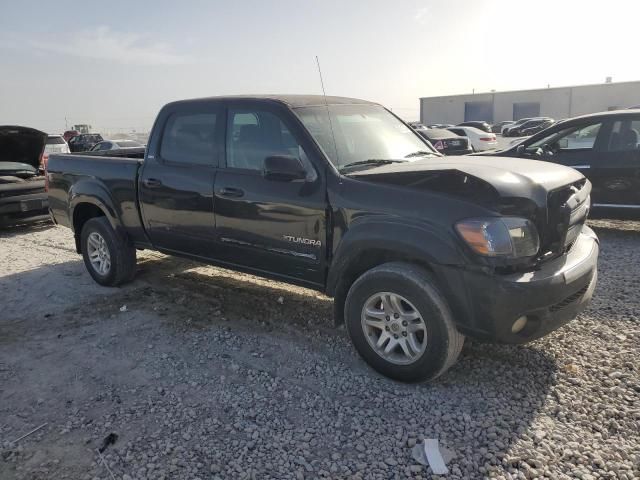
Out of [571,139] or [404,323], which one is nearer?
[404,323]

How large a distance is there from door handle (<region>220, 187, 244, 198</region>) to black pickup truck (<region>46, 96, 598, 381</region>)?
1cm

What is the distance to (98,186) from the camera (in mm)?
5531

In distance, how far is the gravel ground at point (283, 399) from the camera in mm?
2736

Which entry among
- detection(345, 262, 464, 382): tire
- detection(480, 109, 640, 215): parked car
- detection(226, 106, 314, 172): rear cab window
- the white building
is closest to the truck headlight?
detection(345, 262, 464, 382): tire

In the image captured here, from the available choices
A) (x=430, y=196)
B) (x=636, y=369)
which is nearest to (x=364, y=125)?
(x=430, y=196)

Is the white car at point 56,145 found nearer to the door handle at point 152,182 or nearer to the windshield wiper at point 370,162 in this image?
the door handle at point 152,182

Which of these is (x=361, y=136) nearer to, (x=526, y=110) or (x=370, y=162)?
(x=370, y=162)

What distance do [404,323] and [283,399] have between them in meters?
0.93

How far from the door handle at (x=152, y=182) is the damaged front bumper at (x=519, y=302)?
10.1 feet

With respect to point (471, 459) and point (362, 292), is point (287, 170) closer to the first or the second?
point (362, 292)

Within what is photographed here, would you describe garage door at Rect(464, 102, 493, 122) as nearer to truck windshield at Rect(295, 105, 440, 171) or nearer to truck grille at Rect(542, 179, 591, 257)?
truck windshield at Rect(295, 105, 440, 171)

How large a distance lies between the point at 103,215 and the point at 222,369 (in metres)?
3.00

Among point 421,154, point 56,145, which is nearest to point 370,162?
point 421,154

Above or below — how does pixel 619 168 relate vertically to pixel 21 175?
below
